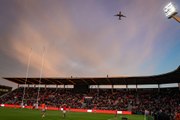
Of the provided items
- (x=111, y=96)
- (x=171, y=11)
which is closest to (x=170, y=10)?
(x=171, y=11)

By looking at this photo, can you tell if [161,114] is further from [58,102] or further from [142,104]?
[58,102]

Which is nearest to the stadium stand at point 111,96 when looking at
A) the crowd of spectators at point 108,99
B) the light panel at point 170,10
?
the crowd of spectators at point 108,99

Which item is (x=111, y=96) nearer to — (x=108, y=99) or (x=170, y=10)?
(x=108, y=99)

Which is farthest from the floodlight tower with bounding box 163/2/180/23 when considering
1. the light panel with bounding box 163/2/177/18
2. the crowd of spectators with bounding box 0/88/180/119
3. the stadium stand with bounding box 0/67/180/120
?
the crowd of spectators with bounding box 0/88/180/119

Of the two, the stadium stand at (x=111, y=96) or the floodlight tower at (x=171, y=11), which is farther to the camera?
the stadium stand at (x=111, y=96)

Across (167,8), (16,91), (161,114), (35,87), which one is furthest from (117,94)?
(161,114)

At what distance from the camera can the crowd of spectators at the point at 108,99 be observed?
61531mm

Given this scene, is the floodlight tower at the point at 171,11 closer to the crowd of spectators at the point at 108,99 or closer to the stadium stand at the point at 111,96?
the stadium stand at the point at 111,96

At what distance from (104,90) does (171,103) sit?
27.4m

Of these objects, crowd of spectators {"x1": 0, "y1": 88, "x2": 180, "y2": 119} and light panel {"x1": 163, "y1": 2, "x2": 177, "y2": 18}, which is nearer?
light panel {"x1": 163, "y1": 2, "x2": 177, "y2": 18}

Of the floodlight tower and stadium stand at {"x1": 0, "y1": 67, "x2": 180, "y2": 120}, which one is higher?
the floodlight tower

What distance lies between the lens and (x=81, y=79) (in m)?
74.4

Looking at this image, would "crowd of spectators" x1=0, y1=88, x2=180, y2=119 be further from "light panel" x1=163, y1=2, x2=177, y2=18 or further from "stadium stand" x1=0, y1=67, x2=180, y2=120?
"light panel" x1=163, y1=2, x2=177, y2=18

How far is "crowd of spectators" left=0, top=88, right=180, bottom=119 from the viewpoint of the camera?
61531mm
